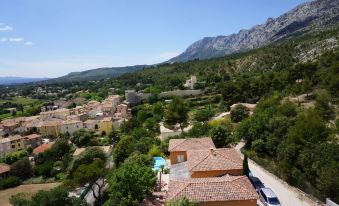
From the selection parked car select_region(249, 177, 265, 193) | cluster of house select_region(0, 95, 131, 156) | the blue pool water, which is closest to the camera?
parked car select_region(249, 177, 265, 193)

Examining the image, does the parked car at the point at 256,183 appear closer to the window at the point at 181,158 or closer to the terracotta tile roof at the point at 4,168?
the window at the point at 181,158

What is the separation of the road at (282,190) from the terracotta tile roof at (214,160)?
3.39 metres

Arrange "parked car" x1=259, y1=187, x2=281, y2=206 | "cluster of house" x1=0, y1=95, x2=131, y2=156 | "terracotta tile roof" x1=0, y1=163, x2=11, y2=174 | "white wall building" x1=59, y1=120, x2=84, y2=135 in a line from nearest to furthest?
"parked car" x1=259, y1=187, x2=281, y2=206
"terracotta tile roof" x1=0, y1=163, x2=11, y2=174
"cluster of house" x1=0, y1=95, x2=131, y2=156
"white wall building" x1=59, y1=120, x2=84, y2=135

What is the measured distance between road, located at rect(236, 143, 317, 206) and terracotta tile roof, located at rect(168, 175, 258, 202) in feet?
16.0

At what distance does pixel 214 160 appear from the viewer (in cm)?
2600

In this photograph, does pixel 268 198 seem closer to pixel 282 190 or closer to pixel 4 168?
pixel 282 190

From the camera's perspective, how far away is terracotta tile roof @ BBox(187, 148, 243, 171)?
25300mm

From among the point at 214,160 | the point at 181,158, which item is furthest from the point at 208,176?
the point at 181,158

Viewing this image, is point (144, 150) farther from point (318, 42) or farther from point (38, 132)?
point (318, 42)

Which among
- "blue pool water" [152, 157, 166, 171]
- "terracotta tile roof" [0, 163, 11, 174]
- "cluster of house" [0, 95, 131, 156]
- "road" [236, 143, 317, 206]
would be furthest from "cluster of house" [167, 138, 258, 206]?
"cluster of house" [0, 95, 131, 156]

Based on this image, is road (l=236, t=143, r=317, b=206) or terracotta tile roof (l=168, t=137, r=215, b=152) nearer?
road (l=236, t=143, r=317, b=206)

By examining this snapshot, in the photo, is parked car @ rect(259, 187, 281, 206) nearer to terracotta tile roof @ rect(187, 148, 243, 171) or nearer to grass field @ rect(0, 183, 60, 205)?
terracotta tile roof @ rect(187, 148, 243, 171)

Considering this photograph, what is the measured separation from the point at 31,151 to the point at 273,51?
81.5 metres

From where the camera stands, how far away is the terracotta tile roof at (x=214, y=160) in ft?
83.0
